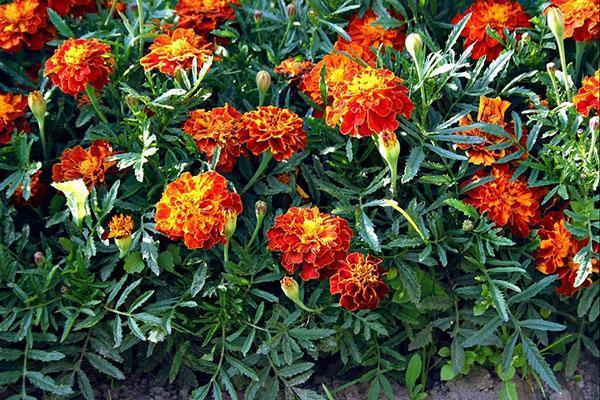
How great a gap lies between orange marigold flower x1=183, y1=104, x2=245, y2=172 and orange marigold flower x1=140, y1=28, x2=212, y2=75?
0.12 m

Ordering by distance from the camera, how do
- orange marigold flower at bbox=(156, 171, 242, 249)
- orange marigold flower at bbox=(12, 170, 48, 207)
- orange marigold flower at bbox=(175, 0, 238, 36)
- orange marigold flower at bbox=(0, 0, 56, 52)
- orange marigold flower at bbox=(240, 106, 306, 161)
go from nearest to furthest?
orange marigold flower at bbox=(156, 171, 242, 249), orange marigold flower at bbox=(240, 106, 306, 161), orange marigold flower at bbox=(12, 170, 48, 207), orange marigold flower at bbox=(0, 0, 56, 52), orange marigold flower at bbox=(175, 0, 238, 36)

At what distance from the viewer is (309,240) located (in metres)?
1.91

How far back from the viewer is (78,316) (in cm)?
205

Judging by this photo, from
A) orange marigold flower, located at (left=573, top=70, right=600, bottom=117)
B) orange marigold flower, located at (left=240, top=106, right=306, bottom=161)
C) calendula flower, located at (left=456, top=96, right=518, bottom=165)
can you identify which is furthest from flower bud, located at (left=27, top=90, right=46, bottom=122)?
orange marigold flower, located at (left=573, top=70, right=600, bottom=117)

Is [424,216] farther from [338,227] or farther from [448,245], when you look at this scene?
[338,227]

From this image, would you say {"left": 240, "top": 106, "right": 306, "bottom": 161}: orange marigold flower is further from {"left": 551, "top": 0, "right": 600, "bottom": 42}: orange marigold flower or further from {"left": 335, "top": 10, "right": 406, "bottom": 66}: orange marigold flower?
{"left": 551, "top": 0, "right": 600, "bottom": 42}: orange marigold flower

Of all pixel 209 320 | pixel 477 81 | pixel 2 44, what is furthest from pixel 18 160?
pixel 477 81

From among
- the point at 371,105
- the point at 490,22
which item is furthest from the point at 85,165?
the point at 490,22

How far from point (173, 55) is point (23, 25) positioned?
44cm

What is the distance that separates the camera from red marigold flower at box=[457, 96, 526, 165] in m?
2.04

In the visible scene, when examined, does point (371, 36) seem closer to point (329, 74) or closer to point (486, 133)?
point (329, 74)

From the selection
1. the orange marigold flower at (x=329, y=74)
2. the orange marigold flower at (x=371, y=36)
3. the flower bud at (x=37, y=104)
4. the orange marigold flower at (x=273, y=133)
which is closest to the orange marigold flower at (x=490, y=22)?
the orange marigold flower at (x=371, y=36)

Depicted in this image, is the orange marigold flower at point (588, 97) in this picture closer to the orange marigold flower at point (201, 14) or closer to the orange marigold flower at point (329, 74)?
the orange marigold flower at point (329, 74)

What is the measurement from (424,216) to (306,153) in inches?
12.0
